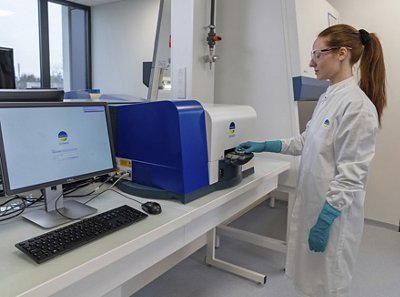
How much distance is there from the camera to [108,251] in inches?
38.6

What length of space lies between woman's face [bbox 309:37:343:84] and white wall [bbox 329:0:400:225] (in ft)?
6.36

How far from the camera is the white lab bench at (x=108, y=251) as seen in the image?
845 mm

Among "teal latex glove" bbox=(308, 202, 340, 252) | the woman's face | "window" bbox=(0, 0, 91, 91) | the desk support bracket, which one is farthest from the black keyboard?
"window" bbox=(0, 0, 91, 91)

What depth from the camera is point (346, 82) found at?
151 cm

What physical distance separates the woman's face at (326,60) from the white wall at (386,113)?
1.94 metres

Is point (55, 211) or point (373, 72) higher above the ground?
point (373, 72)

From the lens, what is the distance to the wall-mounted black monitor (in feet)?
4.42

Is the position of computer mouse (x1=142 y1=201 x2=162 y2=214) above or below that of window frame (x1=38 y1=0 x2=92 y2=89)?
below

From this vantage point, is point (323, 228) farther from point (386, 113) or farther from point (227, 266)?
point (386, 113)

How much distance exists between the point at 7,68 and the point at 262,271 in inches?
81.9

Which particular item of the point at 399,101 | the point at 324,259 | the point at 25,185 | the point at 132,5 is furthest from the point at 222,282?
the point at 132,5

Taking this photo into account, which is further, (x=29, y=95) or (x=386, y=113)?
(x=386, y=113)

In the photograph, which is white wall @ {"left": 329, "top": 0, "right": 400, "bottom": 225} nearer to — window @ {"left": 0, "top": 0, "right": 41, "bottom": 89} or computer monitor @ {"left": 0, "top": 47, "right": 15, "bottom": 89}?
computer monitor @ {"left": 0, "top": 47, "right": 15, "bottom": 89}

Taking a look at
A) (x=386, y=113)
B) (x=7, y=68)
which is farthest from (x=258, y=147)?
(x=386, y=113)
